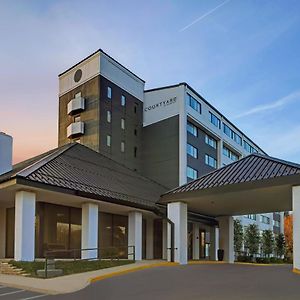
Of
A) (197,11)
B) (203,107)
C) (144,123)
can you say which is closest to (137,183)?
(197,11)

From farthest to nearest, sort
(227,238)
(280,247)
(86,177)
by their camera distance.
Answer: (280,247)
(227,238)
(86,177)

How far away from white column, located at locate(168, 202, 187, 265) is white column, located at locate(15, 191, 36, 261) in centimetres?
776

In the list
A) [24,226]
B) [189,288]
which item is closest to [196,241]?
[24,226]

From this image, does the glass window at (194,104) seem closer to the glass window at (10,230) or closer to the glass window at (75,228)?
the glass window at (75,228)

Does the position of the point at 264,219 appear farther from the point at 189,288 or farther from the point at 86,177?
the point at 189,288

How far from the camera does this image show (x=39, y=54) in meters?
17.9

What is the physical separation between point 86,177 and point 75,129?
1010 inches

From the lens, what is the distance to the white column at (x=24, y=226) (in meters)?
20.2

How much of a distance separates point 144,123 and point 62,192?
32313 millimetres

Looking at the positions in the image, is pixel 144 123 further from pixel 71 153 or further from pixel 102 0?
pixel 102 0

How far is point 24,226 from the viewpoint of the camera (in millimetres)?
20344

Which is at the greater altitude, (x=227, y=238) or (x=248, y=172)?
(x=248, y=172)

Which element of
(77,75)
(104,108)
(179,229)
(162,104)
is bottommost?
(179,229)

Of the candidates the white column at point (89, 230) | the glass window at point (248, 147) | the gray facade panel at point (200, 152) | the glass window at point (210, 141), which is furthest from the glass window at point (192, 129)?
the white column at point (89, 230)
